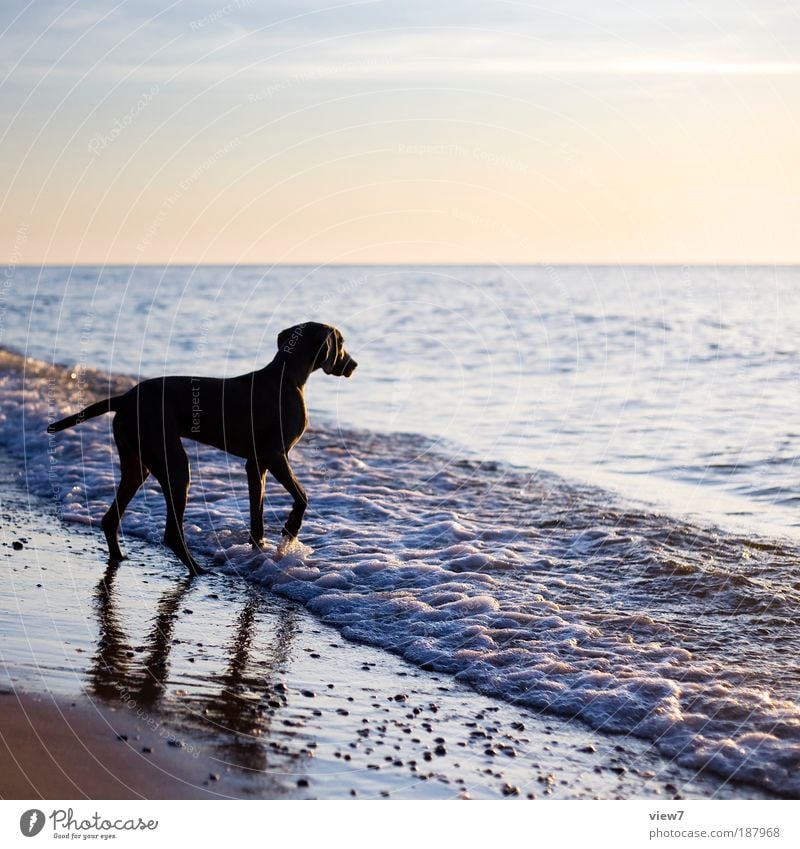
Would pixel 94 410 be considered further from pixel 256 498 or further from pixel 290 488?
pixel 290 488

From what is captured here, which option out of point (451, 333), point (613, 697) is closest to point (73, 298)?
point (451, 333)

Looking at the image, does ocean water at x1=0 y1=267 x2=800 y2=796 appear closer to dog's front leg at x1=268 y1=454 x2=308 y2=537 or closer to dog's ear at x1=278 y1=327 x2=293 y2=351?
dog's front leg at x1=268 y1=454 x2=308 y2=537

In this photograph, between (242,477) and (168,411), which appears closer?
(168,411)

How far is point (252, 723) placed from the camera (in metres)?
6.51

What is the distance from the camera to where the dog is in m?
9.70

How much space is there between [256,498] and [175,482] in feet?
Answer: 3.86

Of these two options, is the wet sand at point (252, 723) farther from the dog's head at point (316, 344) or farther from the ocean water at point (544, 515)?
the dog's head at point (316, 344)

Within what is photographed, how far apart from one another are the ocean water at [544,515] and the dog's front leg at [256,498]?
0.25m

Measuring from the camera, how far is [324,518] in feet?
40.5

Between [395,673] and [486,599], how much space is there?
1677 mm

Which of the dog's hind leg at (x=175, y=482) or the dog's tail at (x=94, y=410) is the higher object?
the dog's tail at (x=94, y=410)

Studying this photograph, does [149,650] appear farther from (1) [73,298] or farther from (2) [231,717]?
(1) [73,298]

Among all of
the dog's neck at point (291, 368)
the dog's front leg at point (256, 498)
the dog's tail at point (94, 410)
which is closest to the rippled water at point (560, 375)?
the dog's neck at point (291, 368)

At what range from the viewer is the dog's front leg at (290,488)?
10562 millimetres
